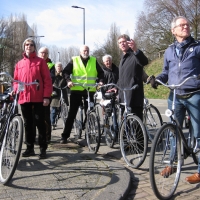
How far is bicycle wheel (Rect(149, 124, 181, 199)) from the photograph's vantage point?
3303 mm

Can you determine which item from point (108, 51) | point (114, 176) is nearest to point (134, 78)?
point (114, 176)

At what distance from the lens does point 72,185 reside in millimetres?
3561

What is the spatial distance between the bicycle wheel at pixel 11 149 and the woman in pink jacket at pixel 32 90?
29.5 inches

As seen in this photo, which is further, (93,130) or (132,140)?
(93,130)

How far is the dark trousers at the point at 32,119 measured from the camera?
477 centimetres

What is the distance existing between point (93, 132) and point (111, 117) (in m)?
0.56

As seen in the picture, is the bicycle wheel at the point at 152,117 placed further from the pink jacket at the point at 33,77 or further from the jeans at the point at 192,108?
the pink jacket at the point at 33,77

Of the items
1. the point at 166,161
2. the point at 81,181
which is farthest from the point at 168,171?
the point at 81,181

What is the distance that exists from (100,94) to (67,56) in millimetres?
52039

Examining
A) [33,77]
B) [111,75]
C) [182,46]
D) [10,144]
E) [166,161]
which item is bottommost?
[166,161]

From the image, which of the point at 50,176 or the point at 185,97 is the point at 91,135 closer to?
the point at 50,176

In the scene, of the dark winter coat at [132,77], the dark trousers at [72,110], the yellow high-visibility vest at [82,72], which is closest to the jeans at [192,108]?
the dark winter coat at [132,77]

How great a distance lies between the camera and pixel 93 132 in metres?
5.32

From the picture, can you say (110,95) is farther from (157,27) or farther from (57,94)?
(157,27)
